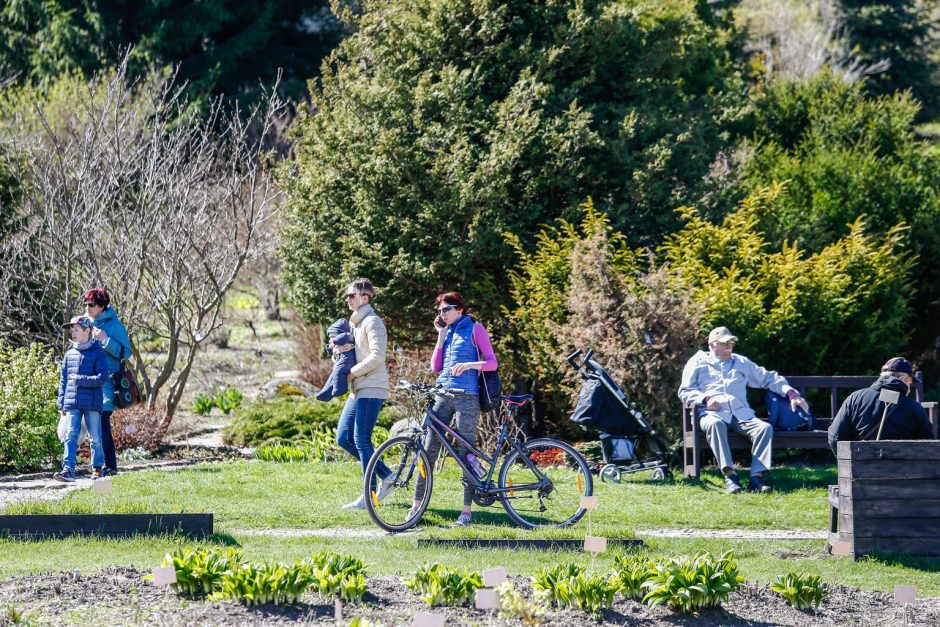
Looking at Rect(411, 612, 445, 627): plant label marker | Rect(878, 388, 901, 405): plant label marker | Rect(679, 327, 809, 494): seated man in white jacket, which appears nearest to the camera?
Rect(411, 612, 445, 627): plant label marker

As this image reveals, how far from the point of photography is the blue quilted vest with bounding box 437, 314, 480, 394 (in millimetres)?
8820

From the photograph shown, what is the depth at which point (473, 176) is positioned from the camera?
1384 centimetres

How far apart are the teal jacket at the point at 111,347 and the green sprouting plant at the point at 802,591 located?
648cm

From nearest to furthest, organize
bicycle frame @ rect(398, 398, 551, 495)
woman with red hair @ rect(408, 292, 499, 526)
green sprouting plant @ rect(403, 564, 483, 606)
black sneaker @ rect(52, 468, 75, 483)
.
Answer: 1. green sprouting plant @ rect(403, 564, 483, 606)
2. bicycle frame @ rect(398, 398, 551, 495)
3. woman with red hair @ rect(408, 292, 499, 526)
4. black sneaker @ rect(52, 468, 75, 483)

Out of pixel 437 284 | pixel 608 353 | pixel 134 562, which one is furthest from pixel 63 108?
pixel 134 562

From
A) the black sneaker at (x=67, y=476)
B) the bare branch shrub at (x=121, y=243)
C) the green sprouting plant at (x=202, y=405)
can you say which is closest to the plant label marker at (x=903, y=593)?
the black sneaker at (x=67, y=476)

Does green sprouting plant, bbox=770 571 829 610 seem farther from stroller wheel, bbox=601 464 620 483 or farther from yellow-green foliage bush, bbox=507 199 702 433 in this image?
yellow-green foliage bush, bbox=507 199 702 433

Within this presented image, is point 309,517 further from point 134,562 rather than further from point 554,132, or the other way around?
point 554,132

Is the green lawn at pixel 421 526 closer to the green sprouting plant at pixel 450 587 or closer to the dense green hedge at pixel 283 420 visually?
the green sprouting plant at pixel 450 587

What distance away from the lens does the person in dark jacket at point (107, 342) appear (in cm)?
1051

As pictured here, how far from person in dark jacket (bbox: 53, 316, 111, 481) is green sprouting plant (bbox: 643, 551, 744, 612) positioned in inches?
240

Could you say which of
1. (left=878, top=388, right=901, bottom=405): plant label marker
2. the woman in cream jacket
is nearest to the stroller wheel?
the woman in cream jacket

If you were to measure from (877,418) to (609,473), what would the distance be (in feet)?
11.2

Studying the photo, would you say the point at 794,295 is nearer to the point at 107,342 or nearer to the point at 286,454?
the point at 286,454
